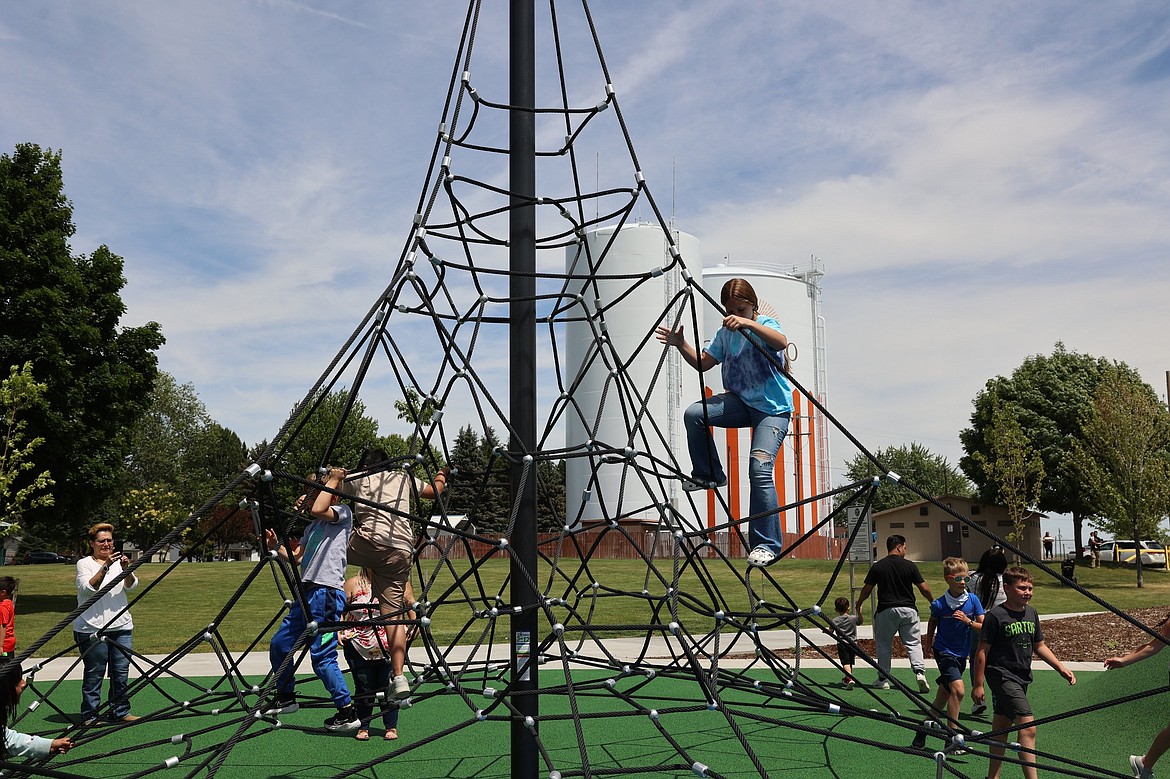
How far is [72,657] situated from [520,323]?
35.3 feet

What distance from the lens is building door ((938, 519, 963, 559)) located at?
129 feet

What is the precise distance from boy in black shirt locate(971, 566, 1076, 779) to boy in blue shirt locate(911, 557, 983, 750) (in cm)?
103

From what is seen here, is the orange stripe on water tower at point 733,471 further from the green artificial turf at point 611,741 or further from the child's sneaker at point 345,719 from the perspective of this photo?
the child's sneaker at point 345,719

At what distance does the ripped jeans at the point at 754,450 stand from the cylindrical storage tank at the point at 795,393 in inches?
1131

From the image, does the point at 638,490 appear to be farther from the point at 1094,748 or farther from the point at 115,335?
the point at 1094,748

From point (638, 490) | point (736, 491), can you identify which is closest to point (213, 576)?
point (638, 490)

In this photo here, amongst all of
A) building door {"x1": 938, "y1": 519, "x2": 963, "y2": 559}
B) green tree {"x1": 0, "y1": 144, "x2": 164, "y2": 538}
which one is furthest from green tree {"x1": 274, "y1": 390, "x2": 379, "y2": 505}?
building door {"x1": 938, "y1": 519, "x2": 963, "y2": 559}

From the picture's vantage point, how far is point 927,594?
805cm

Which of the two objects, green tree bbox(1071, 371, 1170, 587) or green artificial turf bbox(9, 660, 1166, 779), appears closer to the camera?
green artificial turf bbox(9, 660, 1166, 779)

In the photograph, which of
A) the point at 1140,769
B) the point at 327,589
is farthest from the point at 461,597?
the point at 1140,769

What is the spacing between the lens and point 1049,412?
37875mm

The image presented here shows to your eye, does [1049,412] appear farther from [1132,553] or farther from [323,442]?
[323,442]

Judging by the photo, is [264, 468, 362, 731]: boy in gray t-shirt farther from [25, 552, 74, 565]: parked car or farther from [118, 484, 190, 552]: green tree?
[25, 552, 74, 565]: parked car

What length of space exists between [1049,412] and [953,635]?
3478 centimetres
